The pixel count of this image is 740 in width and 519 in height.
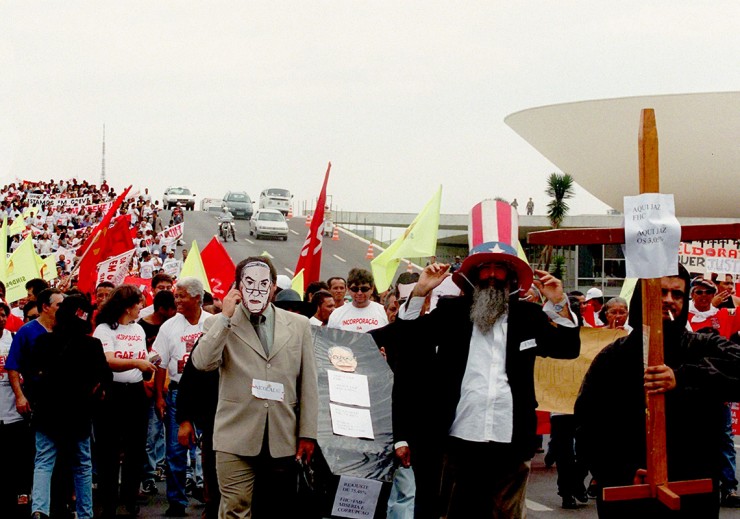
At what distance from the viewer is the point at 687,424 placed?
15.9ft

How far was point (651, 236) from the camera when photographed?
4.80 meters

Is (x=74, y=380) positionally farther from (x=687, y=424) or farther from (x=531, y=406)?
(x=687, y=424)

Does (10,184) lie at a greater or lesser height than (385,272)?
greater

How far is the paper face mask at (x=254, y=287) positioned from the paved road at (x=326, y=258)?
11.1 ft

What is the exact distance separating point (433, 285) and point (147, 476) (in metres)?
5.20

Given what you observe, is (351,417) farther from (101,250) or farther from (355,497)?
(101,250)

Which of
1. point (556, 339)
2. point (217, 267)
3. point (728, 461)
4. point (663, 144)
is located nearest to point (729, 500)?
point (728, 461)

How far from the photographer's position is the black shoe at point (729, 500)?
937 centimetres

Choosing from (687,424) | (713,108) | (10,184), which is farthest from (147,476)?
(713,108)

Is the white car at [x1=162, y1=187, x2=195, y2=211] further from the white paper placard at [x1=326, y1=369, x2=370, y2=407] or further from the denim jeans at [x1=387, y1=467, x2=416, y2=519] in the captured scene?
the white paper placard at [x1=326, y1=369, x2=370, y2=407]

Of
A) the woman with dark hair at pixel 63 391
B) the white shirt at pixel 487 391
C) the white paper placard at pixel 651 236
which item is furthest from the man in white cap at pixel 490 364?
the woman with dark hair at pixel 63 391

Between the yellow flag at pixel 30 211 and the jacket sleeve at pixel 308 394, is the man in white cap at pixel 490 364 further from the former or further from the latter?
the yellow flag at pixel 30 211

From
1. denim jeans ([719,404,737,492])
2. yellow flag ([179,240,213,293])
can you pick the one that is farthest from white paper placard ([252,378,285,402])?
yellow flag ([179,240,213,293])

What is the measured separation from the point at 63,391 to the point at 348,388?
253cm
